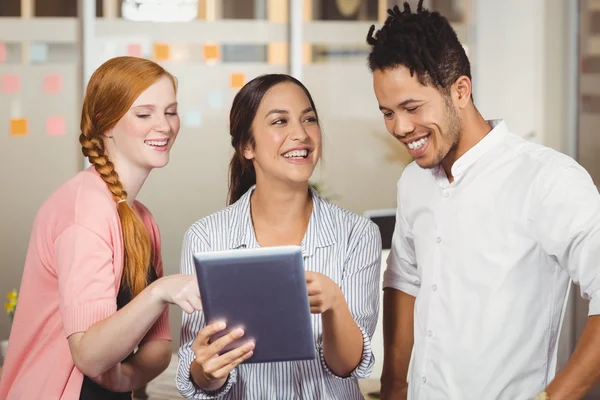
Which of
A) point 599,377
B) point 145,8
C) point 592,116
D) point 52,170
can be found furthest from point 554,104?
point 599,377

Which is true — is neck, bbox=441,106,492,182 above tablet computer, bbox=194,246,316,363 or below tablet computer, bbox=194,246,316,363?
above

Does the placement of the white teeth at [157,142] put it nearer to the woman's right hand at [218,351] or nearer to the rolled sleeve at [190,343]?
the rolled sleeve at [190,343]

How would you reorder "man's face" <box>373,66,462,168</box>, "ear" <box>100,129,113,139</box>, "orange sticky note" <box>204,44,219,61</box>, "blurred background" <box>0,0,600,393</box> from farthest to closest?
"orange sticky note" <box>204,44,219,61</box> < "blurred background" <box>0,0,600,393</box> < "ear" <box>100,129,113,139</box> < "man's face" <box>373,66,462,168</box>

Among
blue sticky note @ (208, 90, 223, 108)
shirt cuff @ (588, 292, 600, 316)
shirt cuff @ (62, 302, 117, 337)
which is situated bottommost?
shirt cuff @ (62, 302, 117, 337)

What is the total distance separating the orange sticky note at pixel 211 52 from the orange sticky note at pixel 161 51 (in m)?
0.24

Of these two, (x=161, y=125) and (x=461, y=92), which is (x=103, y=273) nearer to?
(x=161, y=125)

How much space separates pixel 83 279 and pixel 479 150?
2.79 feet

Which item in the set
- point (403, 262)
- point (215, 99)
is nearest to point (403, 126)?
point (403, 262)

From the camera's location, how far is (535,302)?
165 centimetres

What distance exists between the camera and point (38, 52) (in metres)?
5.09

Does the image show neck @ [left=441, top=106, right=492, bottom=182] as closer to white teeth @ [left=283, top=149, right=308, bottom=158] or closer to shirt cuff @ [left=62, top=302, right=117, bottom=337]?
white teeth @ [left=283, top=149, right=308, bottom=158]

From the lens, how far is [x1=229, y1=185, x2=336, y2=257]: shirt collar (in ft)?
6.35

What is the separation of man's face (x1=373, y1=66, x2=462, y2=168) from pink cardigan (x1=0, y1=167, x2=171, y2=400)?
0.62 meters

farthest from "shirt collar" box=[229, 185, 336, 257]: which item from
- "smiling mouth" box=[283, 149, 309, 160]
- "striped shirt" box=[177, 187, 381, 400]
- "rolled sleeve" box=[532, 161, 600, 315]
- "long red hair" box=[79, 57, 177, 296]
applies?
"rolled sleeve" box=[532, 161, 600, 315]
